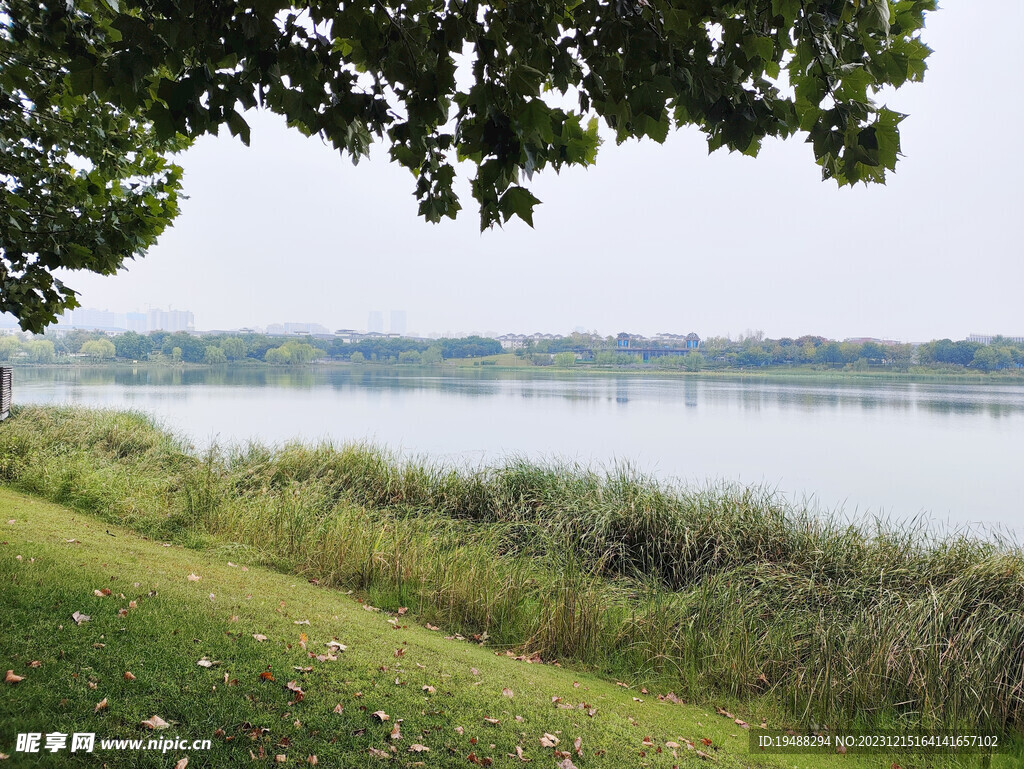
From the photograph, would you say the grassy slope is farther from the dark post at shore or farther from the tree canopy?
the dark post at shore

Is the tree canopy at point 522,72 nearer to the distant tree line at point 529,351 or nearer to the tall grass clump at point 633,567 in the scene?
the tall grass clump at point 633,567

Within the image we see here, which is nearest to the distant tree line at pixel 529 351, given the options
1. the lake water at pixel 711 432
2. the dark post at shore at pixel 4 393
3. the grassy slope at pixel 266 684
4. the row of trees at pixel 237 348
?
the row of trees at pixel 237 348

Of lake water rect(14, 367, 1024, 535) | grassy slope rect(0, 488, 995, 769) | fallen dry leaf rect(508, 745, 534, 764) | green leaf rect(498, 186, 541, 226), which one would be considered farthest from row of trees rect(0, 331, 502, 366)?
green leaf rect(498, 186, 541, 226)

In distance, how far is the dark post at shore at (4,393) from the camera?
40.9 ft

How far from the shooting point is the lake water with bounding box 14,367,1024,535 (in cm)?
1423

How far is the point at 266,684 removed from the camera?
2787mm

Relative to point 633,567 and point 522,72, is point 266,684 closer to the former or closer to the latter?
point 522,72

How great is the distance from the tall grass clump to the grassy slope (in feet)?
1.96

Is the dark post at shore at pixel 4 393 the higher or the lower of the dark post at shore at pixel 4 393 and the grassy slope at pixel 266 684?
the higher

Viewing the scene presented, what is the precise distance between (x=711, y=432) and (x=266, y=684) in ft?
72.5

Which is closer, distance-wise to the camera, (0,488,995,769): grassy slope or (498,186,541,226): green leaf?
(498,186,541,226): green leaf

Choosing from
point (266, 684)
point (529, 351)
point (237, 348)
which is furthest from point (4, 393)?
point (529, 351)

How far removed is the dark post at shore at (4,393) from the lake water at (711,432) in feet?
10.4

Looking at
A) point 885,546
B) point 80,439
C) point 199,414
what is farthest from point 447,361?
point 885,546
